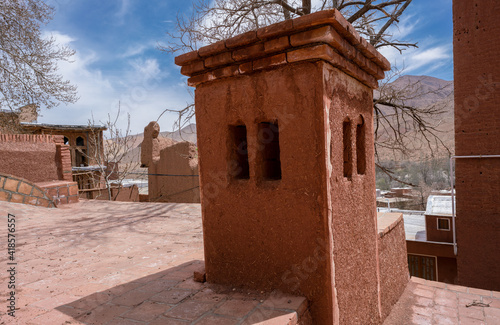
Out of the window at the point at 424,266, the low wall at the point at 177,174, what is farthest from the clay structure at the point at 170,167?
the window at the point at 424,266

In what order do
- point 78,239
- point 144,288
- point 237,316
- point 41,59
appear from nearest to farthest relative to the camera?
point 237,316
point 144,288
point 78,239
point 41,59

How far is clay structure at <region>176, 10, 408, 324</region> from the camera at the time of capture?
5.88 feet

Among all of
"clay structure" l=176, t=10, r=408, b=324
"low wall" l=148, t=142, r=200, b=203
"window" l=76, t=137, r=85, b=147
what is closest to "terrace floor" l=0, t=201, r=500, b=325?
"clay structure" l=176, t=10, r=408, b=324

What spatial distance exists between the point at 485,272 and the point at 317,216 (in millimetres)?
7970

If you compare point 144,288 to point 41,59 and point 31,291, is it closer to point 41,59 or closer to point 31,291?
point 31,291

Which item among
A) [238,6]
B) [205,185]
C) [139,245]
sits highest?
[238,6]

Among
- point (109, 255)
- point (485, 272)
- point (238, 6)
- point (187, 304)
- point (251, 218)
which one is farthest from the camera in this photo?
point (238, 6)

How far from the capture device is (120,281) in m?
2.45

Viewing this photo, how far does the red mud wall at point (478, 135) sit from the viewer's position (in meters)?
6.88

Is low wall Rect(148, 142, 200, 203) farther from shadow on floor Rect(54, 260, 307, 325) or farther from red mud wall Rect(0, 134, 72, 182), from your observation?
shadow on floor Rect(54, 260, 307, 325)

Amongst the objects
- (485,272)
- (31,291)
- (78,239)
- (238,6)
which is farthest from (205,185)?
(485,272)

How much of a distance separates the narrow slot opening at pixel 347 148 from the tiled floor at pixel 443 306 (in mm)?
1670

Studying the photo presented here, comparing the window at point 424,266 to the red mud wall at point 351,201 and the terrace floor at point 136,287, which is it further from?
the red mud wall at point 351,201

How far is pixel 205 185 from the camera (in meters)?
2.27
